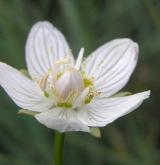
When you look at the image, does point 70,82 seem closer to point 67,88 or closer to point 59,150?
point 67,88

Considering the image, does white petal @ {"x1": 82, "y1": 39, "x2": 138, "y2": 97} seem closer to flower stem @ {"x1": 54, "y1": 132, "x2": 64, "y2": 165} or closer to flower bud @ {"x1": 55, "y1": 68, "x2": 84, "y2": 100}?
flower bud @ {"x1": 55, "y1": 68, "x2": 84, "y2": 100}

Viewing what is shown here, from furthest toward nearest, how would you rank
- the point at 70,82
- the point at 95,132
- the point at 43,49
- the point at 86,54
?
the point at 86,54, the point at 43,49, the point at 70,82, the point at 95,132

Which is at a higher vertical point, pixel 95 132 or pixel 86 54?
pixel 95 132

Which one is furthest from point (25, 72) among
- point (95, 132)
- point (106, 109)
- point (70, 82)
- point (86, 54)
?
point (86, 54)

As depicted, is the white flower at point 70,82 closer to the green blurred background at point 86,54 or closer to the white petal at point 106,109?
the white petal at point 106,109

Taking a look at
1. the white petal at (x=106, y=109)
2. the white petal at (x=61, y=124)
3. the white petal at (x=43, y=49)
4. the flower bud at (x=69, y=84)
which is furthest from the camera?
the white petal at (x=43, y=49)

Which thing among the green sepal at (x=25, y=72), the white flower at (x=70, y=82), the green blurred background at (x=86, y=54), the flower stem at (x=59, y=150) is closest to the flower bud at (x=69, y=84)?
the white flower at (x=70, y=82)
